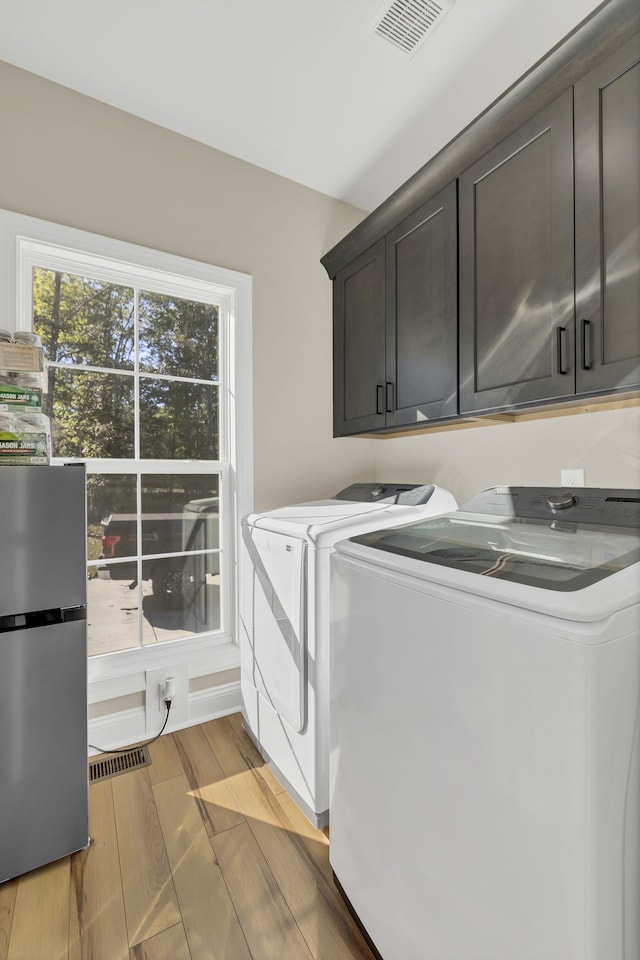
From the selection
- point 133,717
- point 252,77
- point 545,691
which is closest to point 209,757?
point 133,717

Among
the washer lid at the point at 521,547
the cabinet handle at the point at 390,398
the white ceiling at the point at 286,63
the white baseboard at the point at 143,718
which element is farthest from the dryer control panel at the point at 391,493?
the white ceiling at the point at 286,63

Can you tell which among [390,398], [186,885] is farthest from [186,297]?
[186,885]

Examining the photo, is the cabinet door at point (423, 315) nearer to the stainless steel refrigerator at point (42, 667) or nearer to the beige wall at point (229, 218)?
the beige wall at point (229, 218)

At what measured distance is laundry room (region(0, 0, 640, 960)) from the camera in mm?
1189

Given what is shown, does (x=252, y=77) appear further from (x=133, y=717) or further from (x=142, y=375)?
(x=133, y=717)

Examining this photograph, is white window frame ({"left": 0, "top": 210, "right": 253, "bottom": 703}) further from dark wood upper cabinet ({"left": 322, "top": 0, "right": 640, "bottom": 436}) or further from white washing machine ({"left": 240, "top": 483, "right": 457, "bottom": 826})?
dark wood upper cabinet ({"left": 322, "top": 0, "right": 640, "bottom": 436})

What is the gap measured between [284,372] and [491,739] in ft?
6.52

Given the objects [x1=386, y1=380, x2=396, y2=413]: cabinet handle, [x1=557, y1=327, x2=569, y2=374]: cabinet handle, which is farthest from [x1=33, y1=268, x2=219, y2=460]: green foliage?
[x1=557, y1=327, x2=569, y2=374]: cabinet handle

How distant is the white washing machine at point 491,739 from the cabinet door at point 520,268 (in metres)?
0.54

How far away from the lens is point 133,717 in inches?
77.9

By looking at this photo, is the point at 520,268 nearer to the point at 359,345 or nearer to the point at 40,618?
the point at 359,345

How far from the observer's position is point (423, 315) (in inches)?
74.7

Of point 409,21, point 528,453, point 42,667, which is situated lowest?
point 42,667

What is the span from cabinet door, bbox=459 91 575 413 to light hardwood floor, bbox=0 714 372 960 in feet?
5.27
